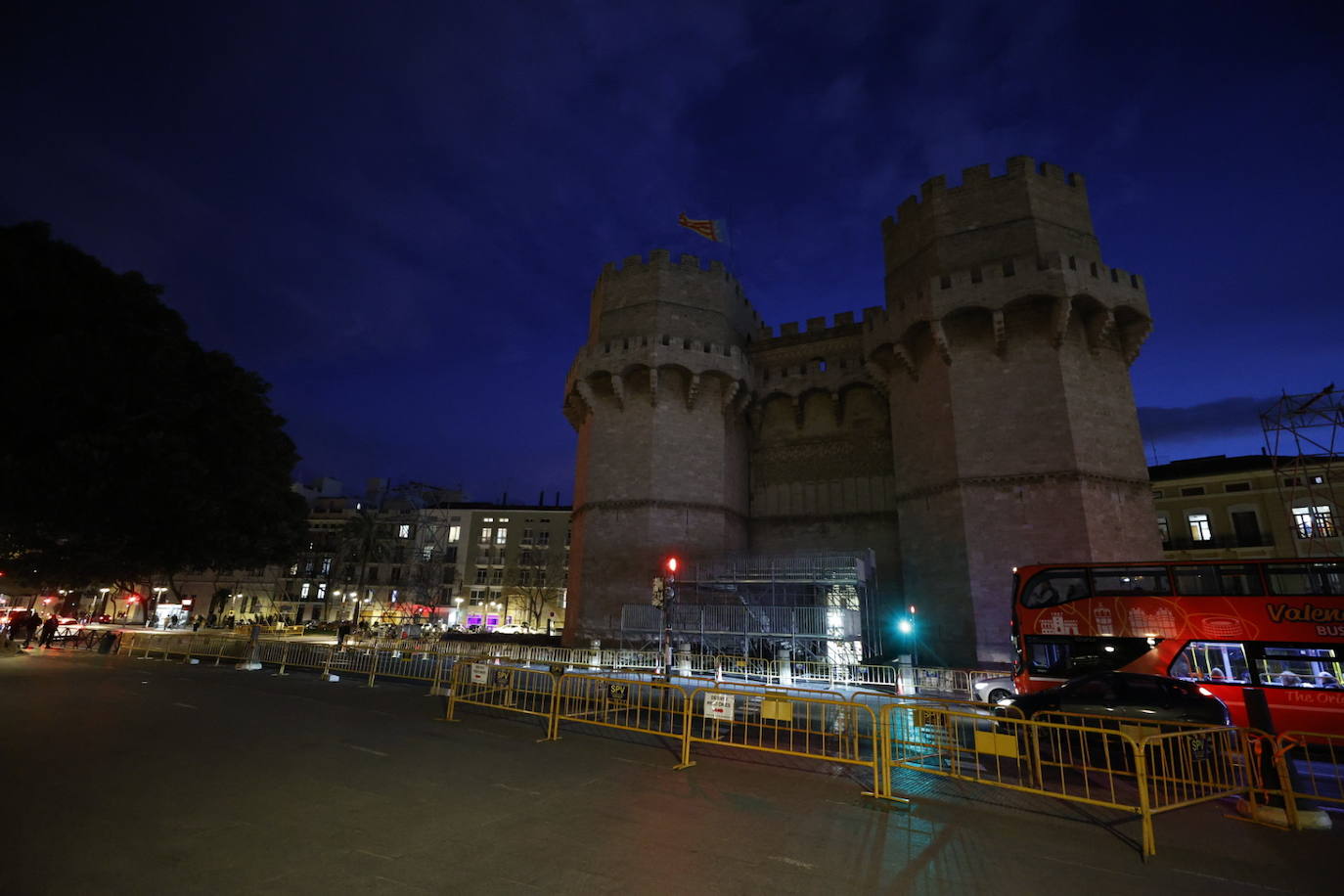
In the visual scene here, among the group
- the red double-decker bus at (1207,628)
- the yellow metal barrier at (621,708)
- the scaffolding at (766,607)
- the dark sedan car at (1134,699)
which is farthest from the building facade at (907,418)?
the yellow metal barrier at (621,708)

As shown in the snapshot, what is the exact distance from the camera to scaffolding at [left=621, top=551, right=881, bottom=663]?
999 inches

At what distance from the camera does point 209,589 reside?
62094 millimetres

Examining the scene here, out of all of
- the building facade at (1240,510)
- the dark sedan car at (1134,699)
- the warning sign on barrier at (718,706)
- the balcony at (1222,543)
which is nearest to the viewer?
the warning sign on barrier at (718,706)

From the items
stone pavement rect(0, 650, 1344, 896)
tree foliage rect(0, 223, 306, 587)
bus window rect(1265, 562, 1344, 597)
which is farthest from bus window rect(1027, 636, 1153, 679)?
tree foliage rect(0, 223, 306, 587)

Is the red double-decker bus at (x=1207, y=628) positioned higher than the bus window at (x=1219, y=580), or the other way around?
the bus window at (x=1219, y=580)

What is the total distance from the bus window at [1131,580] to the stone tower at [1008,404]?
8.61m

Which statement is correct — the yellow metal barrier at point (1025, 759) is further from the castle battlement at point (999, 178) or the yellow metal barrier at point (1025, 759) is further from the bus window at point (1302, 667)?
the castle battlement at point (999, 178)

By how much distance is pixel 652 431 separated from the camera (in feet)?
97.6

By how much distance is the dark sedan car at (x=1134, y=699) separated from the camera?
32.0 feet

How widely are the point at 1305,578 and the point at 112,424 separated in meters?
27.1

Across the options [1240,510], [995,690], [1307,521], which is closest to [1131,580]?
[995,690]

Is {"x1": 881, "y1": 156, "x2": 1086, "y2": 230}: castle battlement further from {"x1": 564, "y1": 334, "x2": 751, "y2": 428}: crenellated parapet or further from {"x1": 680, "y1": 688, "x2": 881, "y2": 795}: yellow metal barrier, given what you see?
{"x1": 680, "y1": 688, "x2": 881, "y2": 795}: yellow metal barrier

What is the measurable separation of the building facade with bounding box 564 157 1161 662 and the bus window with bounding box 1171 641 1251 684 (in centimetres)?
927

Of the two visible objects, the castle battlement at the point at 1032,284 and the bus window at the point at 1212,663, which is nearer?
the bus window at the point at 1212,663
